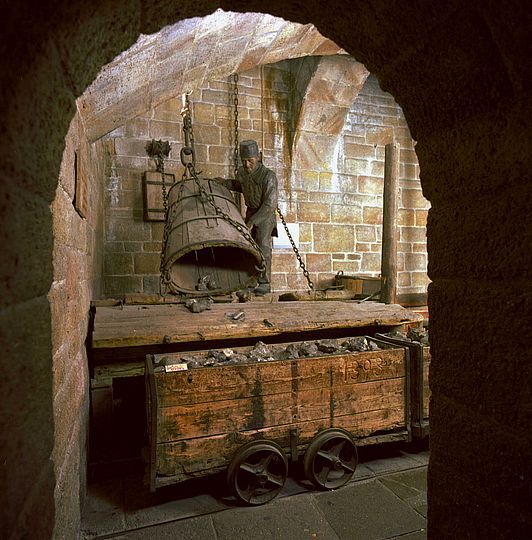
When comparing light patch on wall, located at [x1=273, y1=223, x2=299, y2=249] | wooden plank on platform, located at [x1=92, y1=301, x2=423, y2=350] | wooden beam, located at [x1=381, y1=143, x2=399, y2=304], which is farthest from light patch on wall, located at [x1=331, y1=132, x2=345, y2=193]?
wooden plank on platform, located at [x1=92, y1=301, x2=423, y2=350]

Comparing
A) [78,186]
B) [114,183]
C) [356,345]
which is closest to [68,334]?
[78,186]

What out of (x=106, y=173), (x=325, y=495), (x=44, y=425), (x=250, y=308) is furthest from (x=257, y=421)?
(x=106, y=173)

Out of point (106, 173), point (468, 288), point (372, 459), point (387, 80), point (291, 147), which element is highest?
point (291, 147)

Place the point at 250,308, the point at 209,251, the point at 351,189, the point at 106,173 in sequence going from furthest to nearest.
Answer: the point at 351,189, the point at 106,173, the point at 209,251, the point at 250,308

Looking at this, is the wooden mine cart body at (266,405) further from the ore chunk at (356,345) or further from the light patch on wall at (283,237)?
the light patch on wall at (283,237)

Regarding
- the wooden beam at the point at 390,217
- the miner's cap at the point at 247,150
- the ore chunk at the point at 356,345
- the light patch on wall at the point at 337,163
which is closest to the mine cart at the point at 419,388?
the ore chunk at the point at 356,345

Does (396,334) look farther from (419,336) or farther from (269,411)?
(269,411)

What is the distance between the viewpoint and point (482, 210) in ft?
3.11

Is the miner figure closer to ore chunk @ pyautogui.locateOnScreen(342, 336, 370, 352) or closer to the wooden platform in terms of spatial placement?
the wooden platform

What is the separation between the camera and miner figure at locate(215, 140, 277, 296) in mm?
4199

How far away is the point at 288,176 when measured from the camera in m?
5.71

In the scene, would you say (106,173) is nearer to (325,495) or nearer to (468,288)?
(325,495)

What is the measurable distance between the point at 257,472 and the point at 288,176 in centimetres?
436

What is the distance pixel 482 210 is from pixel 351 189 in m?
5.39
